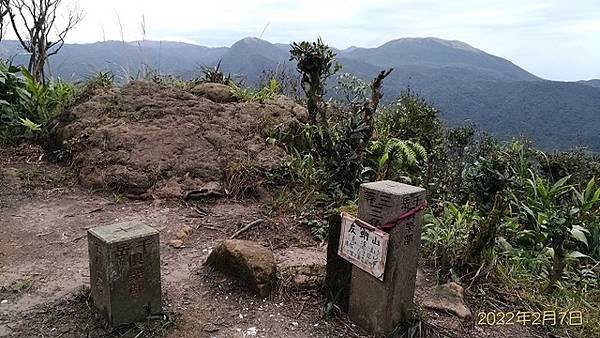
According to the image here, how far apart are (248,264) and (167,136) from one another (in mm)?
2625

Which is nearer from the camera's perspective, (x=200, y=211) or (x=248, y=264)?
(x=248, y=264)

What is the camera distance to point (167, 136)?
15.3 ft

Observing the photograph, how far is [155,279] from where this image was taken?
83.1 inches

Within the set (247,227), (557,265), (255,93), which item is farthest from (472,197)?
(255,93)

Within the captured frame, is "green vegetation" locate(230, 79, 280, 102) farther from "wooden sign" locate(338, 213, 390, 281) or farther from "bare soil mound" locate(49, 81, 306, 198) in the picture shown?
"wooden sign" locate(338, 213, 390, 281)

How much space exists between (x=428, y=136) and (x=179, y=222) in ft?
11.1

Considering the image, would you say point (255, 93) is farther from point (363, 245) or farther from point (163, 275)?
point (363, 245)

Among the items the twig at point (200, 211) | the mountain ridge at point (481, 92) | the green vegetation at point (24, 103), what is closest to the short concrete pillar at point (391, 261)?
the twig at point (200, 211)

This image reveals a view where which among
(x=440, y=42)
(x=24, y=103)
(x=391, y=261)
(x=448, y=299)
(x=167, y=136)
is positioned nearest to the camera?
(x=391, y=261)

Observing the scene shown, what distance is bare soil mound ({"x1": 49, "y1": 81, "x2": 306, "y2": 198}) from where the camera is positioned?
13.6ft

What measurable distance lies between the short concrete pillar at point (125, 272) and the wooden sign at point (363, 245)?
914mm

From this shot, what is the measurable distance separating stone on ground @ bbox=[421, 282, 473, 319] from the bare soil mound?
2.03 metres

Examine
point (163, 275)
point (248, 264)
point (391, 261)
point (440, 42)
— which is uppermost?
point (440, 42)

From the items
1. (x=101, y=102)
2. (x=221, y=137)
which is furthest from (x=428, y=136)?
(x=101, y=102)
